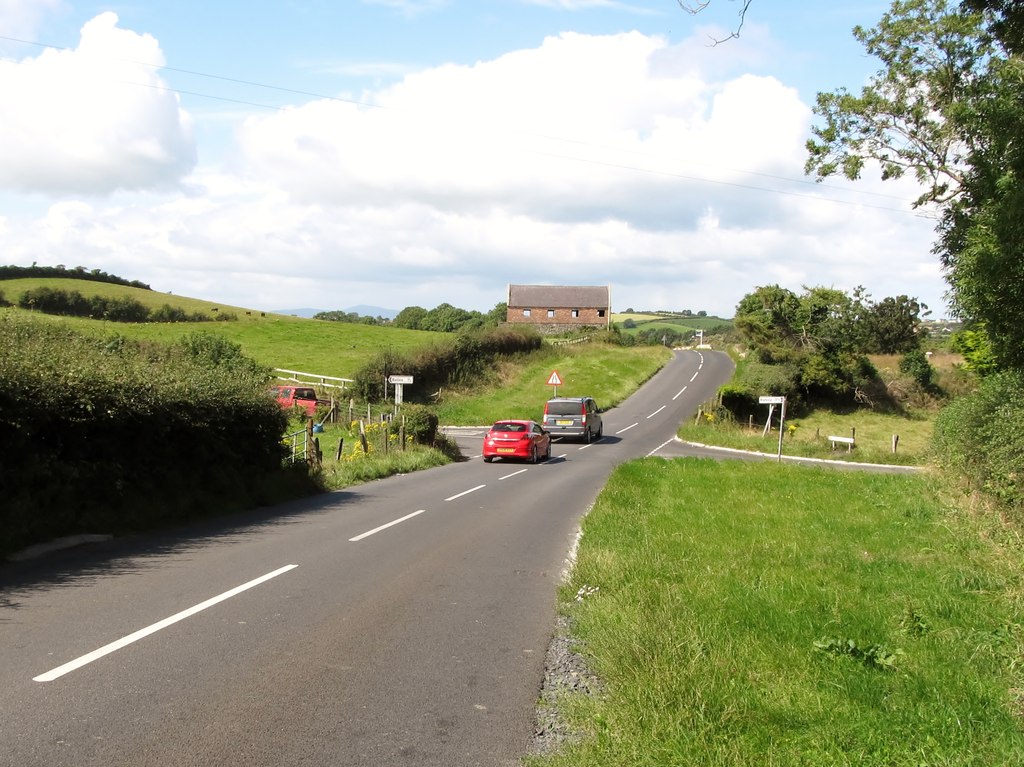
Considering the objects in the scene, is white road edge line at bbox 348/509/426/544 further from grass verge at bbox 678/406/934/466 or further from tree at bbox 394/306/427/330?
tree at bbox 394/306/427/330

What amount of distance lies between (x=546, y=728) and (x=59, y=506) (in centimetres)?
867

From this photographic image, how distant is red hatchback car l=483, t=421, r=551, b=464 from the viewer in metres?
29.0

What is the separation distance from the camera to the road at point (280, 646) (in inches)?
185

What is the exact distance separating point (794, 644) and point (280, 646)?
3.88m

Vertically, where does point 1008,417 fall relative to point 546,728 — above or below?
above

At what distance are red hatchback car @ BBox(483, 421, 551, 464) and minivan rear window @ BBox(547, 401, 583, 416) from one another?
893 cm

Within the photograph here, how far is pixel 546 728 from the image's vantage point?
5141 mm

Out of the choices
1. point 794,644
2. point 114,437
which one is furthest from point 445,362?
point 794,644

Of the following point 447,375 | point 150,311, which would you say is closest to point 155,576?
point 447,375

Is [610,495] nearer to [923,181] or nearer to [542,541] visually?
[542,541]

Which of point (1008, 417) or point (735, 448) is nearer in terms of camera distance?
point (1008, 417)

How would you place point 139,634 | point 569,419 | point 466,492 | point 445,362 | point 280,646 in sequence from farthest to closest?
1. point 445,362
2. point 569,419
3. point 466,492
4. point 139,634
5. point 280,646

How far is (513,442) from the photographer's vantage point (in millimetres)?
29031

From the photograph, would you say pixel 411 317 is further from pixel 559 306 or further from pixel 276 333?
pixel 276 333
